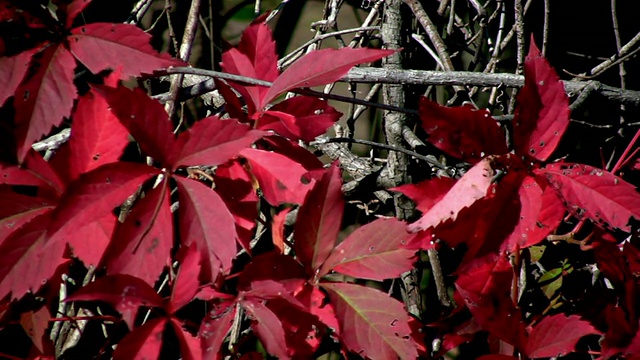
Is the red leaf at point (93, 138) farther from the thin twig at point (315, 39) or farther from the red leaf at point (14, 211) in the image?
the thin twig at point (315, 39)

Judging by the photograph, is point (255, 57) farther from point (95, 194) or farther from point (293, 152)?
point (95, 194)

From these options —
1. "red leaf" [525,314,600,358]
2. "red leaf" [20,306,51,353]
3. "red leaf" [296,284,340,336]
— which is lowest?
"red leaf" [525,314,600,358]

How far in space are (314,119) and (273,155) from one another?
0.11 meters

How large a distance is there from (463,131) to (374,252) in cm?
20

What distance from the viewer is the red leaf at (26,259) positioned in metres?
0.68

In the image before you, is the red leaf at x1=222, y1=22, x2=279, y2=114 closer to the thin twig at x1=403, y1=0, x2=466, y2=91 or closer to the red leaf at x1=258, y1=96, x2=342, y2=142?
the red leaf at x1=258, y1=96, x2=342, y2=142

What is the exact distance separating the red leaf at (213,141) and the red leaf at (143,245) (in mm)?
76

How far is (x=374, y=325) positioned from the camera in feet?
2.43

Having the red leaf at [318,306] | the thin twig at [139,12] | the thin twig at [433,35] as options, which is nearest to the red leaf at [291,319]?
the red leaf at [318,306]

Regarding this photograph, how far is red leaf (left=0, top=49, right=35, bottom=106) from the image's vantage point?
2.27 ft

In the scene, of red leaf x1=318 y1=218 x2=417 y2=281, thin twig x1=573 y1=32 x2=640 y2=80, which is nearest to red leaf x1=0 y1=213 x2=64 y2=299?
red leaf x1=318 y1=218 x2=417 y2=281

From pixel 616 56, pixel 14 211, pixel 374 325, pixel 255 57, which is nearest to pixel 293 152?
pixel 255 57

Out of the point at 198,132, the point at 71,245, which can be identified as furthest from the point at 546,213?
the point at 71,245

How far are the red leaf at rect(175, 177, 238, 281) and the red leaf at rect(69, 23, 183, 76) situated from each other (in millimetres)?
162
